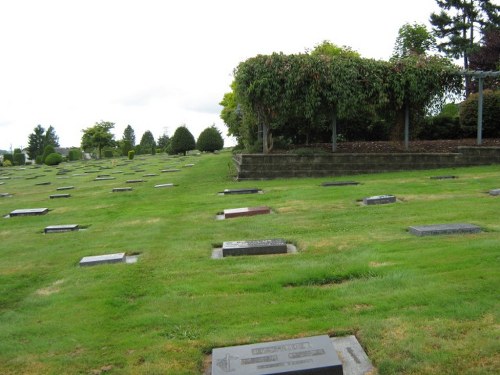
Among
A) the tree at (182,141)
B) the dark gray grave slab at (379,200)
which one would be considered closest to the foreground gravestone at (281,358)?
the dark gray grave slab at (379,200)

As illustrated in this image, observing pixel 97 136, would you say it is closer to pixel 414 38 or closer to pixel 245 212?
pixel 414 38

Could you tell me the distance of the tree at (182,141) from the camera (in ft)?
129

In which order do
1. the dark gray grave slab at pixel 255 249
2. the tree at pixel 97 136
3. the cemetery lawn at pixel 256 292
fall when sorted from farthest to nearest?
the tree at pixel 97 136, the dark gray grave slab at pixel 255 249, the cemetery lawn at pixel 256 292

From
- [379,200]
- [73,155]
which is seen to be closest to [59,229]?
[379,200]

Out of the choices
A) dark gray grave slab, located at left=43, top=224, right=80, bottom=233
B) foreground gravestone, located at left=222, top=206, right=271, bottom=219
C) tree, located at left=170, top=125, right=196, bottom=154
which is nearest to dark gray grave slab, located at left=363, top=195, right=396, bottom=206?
foreground gravestone, located at left=222, top=206, right=271, bottom=219

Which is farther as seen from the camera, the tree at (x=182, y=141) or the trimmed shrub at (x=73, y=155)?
the trimmed shrub at (x=73, y=155)

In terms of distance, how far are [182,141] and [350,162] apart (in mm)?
25711

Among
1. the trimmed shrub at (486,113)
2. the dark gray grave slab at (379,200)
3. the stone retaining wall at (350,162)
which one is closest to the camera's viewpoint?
the dark gray grave slab at (379,200)

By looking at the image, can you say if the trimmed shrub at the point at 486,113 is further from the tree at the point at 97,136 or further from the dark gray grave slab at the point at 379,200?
the tree at the point at 97,136

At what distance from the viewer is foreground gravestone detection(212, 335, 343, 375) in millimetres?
2834

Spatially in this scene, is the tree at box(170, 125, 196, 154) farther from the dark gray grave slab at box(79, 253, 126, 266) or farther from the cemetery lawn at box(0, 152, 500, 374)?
the dark gray grave slab at box(79, 253, 126, 266)

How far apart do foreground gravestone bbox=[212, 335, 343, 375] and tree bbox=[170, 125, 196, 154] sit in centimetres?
3677

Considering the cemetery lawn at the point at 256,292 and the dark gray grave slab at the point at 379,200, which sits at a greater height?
the dark gray grave slab at the point at 379,200

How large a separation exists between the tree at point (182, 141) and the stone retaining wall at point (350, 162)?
81.0 feet
